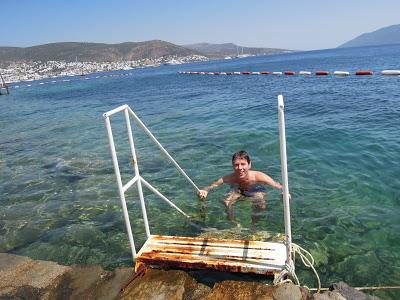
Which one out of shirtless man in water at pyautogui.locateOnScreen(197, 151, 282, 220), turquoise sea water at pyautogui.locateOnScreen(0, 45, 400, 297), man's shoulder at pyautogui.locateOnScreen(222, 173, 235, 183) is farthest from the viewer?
man's shoulder at pyautogui.locateOnScreen(222, 173, 235, 183)

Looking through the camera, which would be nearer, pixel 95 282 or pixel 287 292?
pixel 287 292

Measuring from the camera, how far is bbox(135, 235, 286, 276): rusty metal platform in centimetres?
460

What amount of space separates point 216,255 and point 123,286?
135 centimetres

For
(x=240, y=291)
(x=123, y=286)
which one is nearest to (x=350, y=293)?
(x=240, y=291)

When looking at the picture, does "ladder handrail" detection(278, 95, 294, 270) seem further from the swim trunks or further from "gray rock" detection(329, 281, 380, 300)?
the swim trunks

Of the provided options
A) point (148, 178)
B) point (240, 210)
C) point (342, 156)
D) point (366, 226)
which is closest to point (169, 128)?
point (148, 178)

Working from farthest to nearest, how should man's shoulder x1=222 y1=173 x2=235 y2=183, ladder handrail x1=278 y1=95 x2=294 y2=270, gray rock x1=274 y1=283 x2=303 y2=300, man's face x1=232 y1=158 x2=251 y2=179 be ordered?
man's shoulder x1=222 y1=173 x2=235 y2=183
man's face x1=232 y1=158 x2=251 y2=179
gray rock x1=274 y1=283 x2=303 y2=300
ladder handrail x1=278 y1=95 x2=294 y2=270

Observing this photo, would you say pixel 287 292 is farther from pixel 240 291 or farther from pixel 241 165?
pixel 241 165

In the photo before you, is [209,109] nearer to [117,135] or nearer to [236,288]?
[117,135]

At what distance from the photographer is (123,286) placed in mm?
4766

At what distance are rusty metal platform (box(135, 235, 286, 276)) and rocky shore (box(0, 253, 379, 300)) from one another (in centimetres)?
16

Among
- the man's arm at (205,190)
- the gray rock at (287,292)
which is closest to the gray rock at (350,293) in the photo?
the gray rock at (287,292)

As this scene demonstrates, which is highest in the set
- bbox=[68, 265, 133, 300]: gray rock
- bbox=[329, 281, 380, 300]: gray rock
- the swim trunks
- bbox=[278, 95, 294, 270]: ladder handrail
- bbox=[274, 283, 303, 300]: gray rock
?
bbox=[278, 95, 294, 270]: ladder handrail

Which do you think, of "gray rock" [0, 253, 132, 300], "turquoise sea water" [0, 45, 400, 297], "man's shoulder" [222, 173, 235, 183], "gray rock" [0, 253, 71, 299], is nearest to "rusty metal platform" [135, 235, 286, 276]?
"gray rock" [0, 253, 132, 300]
